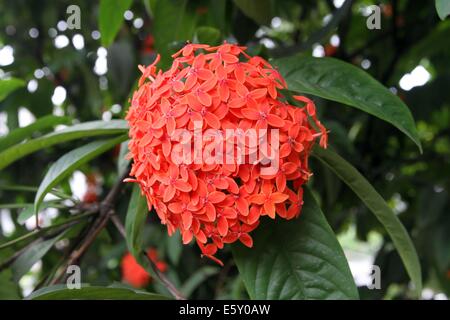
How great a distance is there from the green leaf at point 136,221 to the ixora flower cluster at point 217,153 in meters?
0.10

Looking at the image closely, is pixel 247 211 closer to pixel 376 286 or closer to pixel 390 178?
pixel 376 286

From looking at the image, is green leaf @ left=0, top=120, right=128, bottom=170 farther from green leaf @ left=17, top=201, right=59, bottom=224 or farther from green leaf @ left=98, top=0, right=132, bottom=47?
green leaf @ left=98, top=0, right=132, bottom=47

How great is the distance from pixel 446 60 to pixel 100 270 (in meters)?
1.35

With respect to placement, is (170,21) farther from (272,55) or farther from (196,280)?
(196,280)

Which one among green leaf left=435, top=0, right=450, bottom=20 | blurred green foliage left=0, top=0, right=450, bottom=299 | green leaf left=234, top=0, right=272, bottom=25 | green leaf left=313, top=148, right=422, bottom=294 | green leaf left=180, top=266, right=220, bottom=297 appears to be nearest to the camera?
green leaf left=435, top=0, right=450, bottom=20

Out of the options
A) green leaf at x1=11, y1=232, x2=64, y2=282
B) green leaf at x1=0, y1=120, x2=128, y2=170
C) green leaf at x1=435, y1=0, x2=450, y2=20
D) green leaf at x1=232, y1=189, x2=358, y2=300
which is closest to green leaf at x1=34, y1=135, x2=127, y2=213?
green leaf at x1=0, y1=120, x2=128, y2=170

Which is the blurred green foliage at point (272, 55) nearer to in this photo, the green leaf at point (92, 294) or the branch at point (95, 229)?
the branch at point (95, 229)

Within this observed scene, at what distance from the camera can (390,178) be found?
185 cm

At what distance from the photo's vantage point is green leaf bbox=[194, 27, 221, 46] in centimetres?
103

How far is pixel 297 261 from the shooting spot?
2.80 ft

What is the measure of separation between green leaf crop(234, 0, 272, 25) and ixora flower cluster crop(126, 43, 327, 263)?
338 mm

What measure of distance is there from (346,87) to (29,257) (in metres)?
0.62

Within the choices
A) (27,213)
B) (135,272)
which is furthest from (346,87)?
(135,272)
